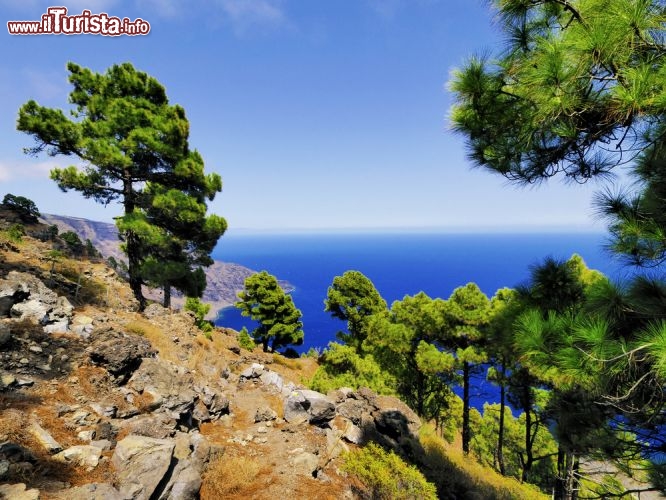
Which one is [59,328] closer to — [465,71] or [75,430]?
[75,430]

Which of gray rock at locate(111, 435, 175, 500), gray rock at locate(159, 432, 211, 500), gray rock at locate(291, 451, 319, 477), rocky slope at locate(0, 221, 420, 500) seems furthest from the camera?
gray rock at locate(291, 451, 319, 477)

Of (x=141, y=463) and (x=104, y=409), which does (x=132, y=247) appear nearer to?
(x=104, y=409)

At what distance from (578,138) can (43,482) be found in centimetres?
889

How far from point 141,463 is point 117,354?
3.71m

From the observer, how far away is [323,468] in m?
6.78

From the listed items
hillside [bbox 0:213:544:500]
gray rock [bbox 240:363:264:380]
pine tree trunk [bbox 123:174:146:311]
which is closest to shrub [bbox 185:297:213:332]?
pine tree trunk [bbox 123:174:146:311]

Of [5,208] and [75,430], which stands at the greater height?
[5,208]

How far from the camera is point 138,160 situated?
1444cm

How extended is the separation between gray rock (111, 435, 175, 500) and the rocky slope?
16mm

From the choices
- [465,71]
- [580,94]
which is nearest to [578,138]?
[580,94]

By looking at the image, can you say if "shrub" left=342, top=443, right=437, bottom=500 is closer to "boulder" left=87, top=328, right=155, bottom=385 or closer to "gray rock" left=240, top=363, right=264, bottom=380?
"gray rock" left=240, top=363, right=264, bottom=380

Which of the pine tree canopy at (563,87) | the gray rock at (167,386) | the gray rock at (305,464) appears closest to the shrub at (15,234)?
the gray rock at (167,386)

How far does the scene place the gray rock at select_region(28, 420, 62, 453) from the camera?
475 centimetres

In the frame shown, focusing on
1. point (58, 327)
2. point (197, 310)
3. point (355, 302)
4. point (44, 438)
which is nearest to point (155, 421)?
point (44, 438)
